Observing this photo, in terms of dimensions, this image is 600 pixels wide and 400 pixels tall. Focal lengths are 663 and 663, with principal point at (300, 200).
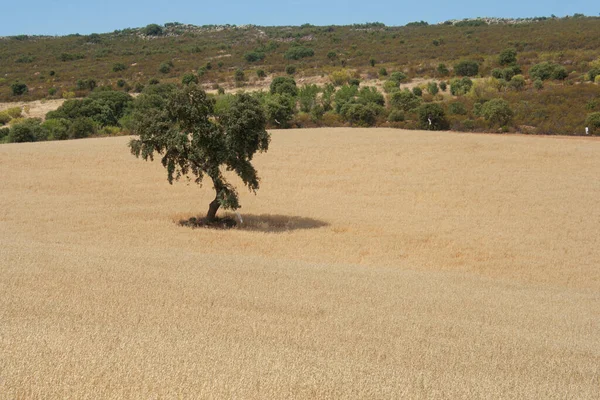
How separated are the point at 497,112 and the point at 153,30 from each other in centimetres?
11990

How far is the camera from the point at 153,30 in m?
156

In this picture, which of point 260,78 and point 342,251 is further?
A: point 260,78

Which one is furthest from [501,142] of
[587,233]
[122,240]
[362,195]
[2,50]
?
[2,50]

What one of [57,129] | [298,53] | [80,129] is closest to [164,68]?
[298,53]

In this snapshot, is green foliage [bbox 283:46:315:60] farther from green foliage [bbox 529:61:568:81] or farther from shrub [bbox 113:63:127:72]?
green foliage [bbox 529:61:568:81]

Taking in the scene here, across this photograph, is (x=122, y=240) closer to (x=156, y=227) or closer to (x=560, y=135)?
(x=156, y=227)

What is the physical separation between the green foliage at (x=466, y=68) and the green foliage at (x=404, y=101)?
19.3 m

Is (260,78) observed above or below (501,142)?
above

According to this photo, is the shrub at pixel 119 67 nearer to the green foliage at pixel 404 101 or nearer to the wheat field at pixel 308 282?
the green foliage at pixel 404 101

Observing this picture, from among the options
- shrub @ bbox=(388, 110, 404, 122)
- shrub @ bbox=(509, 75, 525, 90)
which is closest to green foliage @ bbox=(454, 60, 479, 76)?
shrub @ bbox=(509, 75, 525, 90)

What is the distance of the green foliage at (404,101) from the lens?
59.6m

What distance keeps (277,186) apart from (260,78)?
2059 inches

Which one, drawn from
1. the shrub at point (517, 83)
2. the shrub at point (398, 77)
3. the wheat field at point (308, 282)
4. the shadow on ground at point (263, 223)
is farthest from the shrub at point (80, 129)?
the shrub at point (517, 83)

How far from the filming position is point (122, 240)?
22.0 meters
